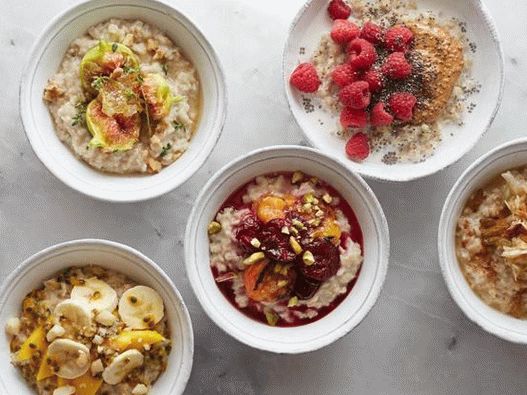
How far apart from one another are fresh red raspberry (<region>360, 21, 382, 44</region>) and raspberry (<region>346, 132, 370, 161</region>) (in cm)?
40

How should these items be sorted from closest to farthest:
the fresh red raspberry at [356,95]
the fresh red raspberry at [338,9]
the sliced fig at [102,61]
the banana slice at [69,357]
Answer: the banana slice at [69,357] → the sliced fig at [102,61] → the fresh red raspberry at [356,95] → the fresh red raspberry at [338,9]

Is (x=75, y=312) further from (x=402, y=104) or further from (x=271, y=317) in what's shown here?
(x=402, y=104)

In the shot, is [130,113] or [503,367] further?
[503,367]

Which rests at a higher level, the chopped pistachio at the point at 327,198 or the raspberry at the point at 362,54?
Result: the raspberry at the point at 362,54

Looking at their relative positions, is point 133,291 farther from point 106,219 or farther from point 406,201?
point 406,201

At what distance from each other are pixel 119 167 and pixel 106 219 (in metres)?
0.32

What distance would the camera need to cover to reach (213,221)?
3.54 meters

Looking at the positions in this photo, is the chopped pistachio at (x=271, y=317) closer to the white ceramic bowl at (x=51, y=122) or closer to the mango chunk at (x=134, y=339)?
the mango chunk at (x=134, y=339)

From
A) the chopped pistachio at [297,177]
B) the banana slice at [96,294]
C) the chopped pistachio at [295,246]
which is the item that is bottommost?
the banana slice at [96,294]

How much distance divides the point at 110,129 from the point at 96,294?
25.4 inches

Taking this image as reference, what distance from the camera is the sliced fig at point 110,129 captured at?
3486 millimetres

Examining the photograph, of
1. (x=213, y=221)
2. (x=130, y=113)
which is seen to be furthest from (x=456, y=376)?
(x=130, y=113)

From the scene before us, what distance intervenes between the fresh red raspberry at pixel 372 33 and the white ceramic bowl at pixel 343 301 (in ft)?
1.98

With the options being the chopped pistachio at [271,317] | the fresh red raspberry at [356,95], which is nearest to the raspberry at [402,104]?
Answer: the fresh red raspberry at [356,95]
